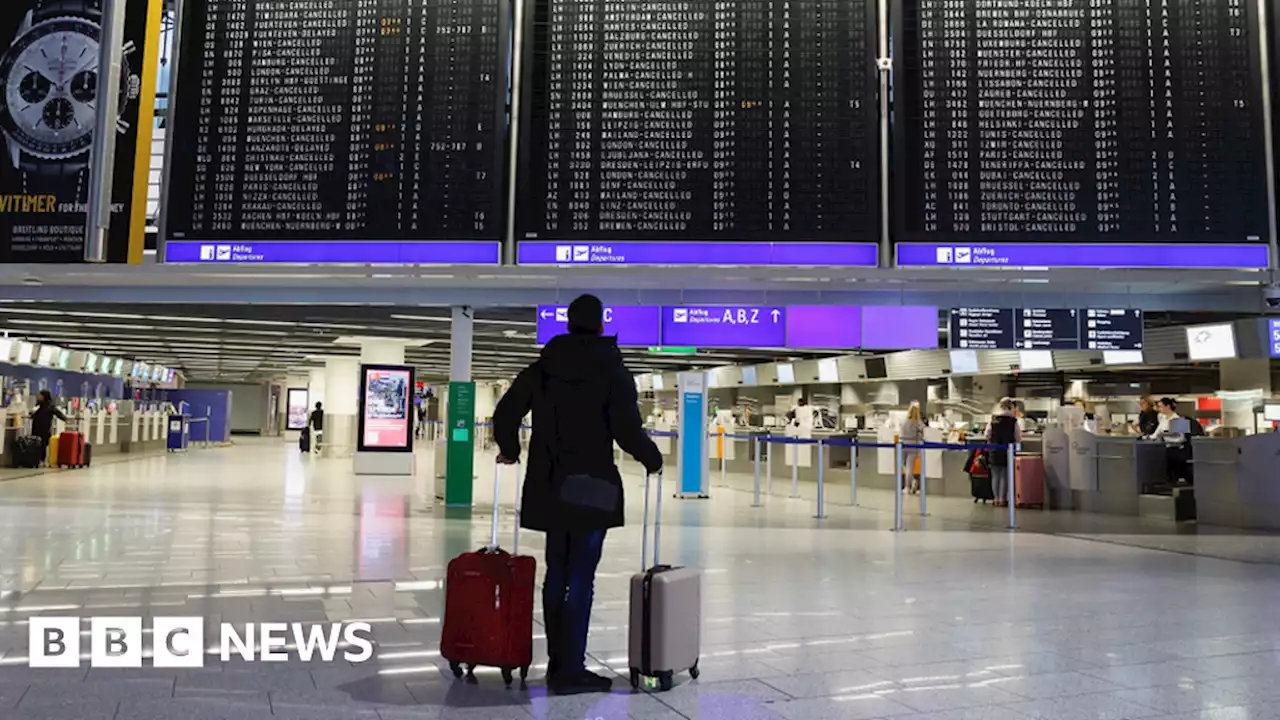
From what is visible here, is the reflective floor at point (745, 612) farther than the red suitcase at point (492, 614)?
No

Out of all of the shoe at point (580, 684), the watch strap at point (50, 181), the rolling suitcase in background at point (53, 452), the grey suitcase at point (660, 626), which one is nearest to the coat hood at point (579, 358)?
the grey suitcase at point (660, 626)

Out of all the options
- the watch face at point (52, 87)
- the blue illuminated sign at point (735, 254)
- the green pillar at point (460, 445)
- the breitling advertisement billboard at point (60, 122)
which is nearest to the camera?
the breitling advertisement billboard at point (60, 122)

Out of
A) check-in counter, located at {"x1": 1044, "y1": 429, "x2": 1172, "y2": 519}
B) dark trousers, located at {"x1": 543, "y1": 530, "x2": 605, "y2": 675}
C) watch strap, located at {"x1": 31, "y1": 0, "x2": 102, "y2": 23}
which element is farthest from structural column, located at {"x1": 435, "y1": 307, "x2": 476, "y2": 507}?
check-in counter, located at {"x1": 1044, "y1": 429, "x2": 1172, "y2": 519}

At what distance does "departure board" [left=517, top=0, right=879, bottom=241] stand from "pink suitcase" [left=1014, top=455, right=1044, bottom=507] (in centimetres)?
750

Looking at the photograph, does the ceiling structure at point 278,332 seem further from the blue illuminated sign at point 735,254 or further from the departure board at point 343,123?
the blue illuminated sign at point 735,254

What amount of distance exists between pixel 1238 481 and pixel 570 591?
956cm

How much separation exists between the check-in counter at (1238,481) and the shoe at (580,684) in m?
9.24

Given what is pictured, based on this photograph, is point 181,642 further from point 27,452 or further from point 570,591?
point 27,452

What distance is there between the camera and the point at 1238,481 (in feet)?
33.0

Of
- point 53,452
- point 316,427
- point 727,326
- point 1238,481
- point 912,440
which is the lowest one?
point 53,452

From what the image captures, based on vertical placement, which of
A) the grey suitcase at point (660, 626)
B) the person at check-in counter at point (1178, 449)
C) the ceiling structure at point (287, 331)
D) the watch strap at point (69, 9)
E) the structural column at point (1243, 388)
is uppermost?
the watch strap at point (69, 9)

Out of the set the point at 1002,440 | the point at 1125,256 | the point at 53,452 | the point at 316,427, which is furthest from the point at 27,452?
the point at 1125,256

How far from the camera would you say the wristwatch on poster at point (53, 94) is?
4.98m

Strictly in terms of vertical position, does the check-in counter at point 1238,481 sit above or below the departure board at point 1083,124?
below
